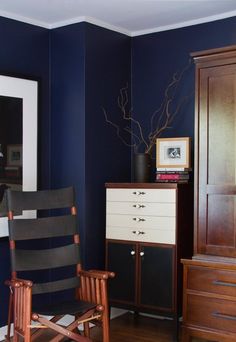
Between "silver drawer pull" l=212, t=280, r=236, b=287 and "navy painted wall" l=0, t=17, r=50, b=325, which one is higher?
"navy painted wall" l=0, t=17, r=50, b=325

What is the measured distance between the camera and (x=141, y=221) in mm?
4105

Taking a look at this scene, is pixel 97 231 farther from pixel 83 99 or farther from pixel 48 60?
pixel 48 60

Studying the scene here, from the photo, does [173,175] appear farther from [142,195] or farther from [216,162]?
[216,162]

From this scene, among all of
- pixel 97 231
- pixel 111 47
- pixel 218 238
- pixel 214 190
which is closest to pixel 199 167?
pixel 214 190

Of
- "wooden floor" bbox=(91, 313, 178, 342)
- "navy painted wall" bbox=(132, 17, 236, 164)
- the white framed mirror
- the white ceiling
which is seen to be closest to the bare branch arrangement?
"navy painted wall" bbox=(132, 17, 236, 164)

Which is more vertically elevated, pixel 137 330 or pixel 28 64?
pixel 28 64

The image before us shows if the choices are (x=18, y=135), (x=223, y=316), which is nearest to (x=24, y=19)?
Answer: (x=18, y=135)

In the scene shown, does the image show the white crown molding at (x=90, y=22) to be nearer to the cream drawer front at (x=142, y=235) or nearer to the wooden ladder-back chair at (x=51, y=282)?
the wooden ladder-back chair at (x=51, y=282)

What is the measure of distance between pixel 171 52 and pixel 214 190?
1408 mm

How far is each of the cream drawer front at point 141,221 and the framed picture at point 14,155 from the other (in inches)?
32.5

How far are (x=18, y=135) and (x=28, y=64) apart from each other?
584 millimetres

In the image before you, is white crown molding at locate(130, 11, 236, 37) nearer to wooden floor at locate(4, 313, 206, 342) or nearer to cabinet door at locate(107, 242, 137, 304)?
cabinet door at locate(107, 242, 137, 304)

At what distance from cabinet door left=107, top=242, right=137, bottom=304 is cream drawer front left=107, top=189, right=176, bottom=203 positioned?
1.16ft

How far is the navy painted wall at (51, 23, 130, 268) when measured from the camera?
13.9ft
